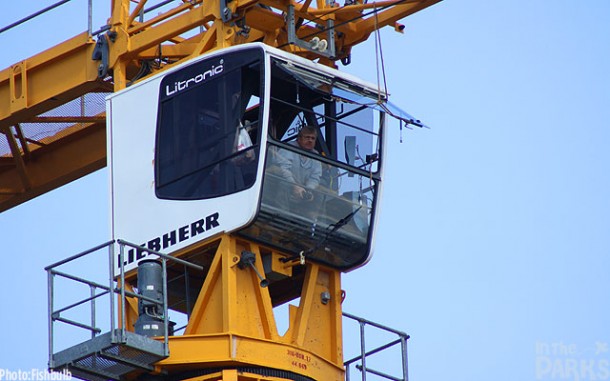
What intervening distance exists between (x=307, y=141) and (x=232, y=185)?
175cm

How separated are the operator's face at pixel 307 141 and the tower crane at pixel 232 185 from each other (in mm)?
150

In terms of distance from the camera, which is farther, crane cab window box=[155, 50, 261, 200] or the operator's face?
the operator's face

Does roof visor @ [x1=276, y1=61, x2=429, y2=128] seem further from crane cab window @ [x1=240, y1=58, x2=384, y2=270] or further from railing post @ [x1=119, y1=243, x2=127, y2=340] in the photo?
railing post @ [x1=119, y1=243, x2=127, y2=340]

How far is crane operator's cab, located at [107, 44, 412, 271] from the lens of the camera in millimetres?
31828

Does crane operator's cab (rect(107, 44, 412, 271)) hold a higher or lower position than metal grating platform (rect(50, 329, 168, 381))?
higher

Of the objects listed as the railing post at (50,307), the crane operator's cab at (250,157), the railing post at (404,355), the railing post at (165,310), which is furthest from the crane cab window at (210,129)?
the railing post at (404,355)

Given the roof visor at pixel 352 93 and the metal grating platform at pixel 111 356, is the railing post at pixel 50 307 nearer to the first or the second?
the metal grating platform at pixel 111 356

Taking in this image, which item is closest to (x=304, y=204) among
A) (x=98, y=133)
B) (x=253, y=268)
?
(x=253, y=268)

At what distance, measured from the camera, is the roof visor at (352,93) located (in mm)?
32719

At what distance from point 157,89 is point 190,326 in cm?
432

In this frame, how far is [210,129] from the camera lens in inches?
1281

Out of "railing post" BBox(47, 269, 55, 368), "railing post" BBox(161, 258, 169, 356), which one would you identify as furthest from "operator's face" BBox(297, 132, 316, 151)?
"railing post" BBox(47, 269, 55, 368)

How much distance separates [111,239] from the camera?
3303 centimetres

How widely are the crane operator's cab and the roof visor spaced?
0.05 ft
